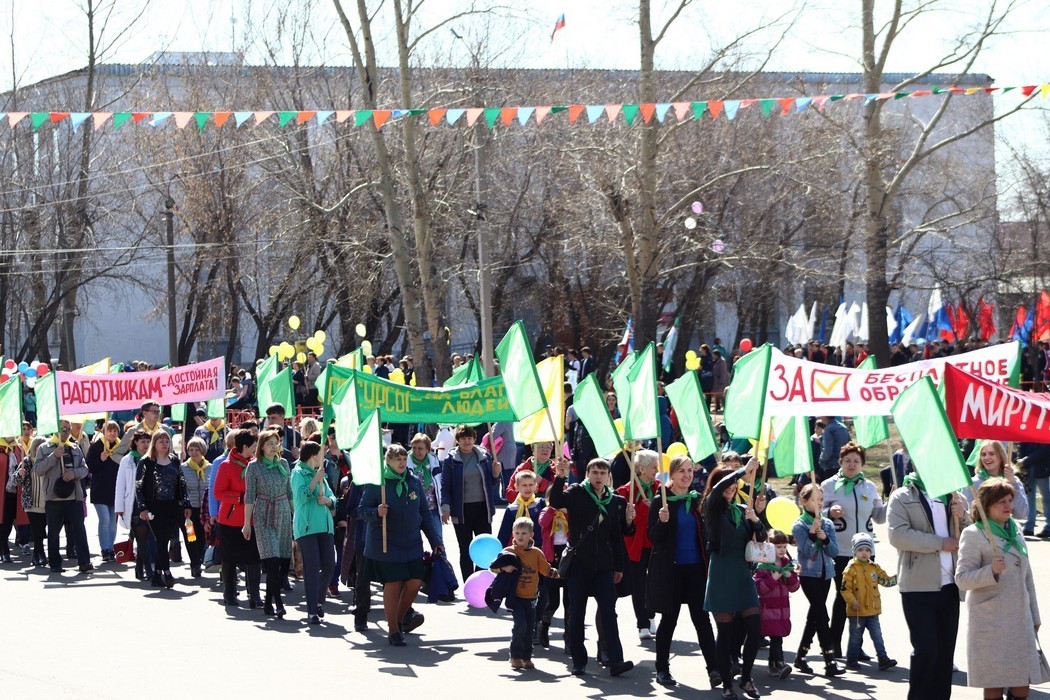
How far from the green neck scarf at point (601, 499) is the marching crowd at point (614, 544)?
12mm

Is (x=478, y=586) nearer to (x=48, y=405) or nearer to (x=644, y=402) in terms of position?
(x=644, y=402)

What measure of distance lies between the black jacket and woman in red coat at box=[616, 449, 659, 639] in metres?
0.46

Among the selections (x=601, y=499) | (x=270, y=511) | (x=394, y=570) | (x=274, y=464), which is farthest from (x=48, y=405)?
(x=601, y=499)

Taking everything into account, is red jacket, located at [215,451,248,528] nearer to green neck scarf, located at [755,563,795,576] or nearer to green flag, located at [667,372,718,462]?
green flag, located at [667,372,718,462]

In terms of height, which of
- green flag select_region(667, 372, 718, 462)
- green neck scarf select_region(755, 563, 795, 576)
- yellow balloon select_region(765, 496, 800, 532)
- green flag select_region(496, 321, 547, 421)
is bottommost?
green neck scarf select_region(755, 563, 795, 576)

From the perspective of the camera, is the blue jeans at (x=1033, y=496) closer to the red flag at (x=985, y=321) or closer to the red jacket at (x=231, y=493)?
the red jacket at (x=231, y=493)

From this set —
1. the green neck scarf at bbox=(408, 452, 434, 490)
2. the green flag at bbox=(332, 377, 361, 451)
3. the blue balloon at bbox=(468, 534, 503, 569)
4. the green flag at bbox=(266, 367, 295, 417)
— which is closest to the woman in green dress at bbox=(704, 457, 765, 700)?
the blue balloon at bbox=(468, 534, 503, 569)

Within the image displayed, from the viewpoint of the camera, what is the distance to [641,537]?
10.3 meters

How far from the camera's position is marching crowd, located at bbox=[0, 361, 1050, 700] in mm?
7961

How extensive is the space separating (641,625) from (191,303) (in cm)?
3193

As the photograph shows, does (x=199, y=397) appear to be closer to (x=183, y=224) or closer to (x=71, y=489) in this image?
(x=71, y=489)

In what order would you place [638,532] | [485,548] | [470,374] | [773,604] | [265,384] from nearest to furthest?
[773,604]
[638,532]
[485,548]
[470,374]
[265,384]

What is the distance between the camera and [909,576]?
8.09 meters

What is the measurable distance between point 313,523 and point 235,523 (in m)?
0.89
